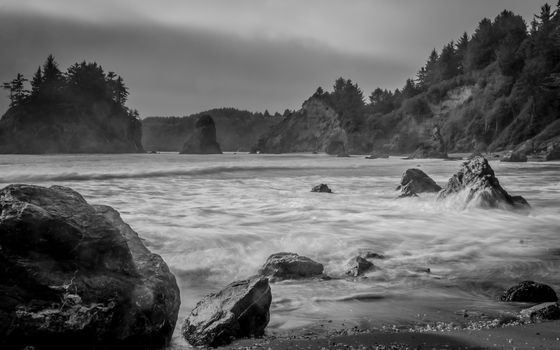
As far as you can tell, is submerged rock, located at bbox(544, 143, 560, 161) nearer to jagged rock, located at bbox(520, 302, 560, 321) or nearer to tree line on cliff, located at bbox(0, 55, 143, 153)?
jagged rock, located at bbox(520, 302, 560, 321)

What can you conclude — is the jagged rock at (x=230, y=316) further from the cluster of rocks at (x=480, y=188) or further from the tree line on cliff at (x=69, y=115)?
the tree line on cliff at (x=69, y=115)

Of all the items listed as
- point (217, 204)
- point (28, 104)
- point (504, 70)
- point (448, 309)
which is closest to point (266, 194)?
point (217, 204)

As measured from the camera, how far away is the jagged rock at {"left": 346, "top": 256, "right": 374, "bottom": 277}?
5.21 metres

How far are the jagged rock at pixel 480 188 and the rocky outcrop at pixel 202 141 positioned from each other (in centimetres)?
10962

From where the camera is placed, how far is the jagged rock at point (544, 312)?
354 cm

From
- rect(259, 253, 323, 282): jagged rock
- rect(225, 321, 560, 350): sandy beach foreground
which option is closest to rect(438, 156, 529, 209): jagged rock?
rect(259, 253, 323, 282): jagged rock

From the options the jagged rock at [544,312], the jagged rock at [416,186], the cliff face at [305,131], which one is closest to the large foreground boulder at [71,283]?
the jagged rock at [544,312]

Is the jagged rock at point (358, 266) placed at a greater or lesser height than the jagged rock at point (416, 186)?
lesser

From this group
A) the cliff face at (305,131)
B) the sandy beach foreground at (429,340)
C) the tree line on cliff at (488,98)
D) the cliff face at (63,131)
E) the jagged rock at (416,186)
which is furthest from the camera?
the cliff face at (305,131)

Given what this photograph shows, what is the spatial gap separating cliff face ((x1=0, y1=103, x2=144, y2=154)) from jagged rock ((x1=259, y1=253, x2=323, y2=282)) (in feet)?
304

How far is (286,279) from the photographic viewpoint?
4.94m

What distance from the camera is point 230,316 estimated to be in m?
3.24

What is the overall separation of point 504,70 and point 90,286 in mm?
69058

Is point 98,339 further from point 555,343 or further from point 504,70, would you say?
point 504,70
